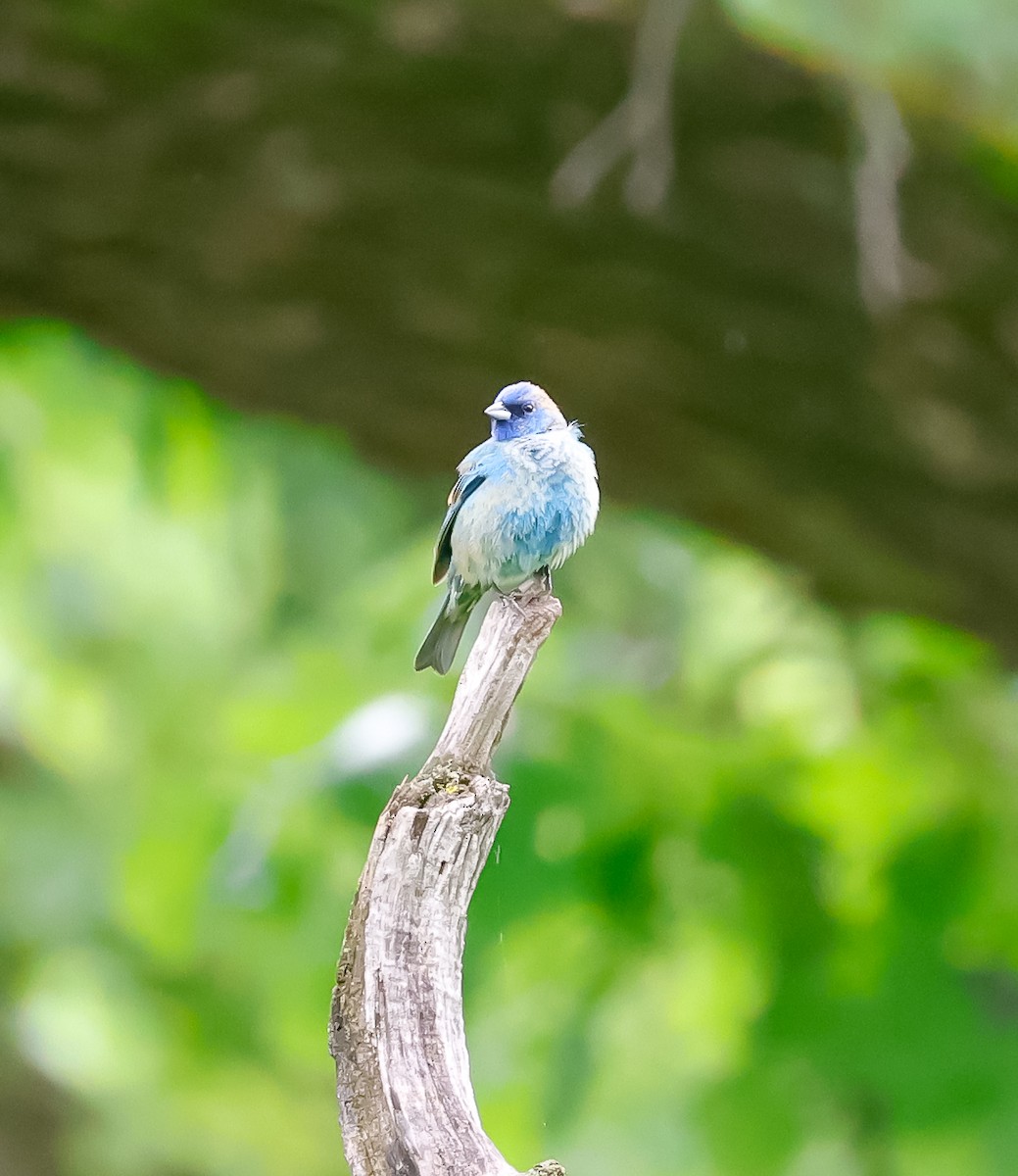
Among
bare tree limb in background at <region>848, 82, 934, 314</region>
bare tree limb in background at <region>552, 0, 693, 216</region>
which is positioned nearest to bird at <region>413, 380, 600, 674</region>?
bare tree limb in background at <region>552, 0, 693, 216</region>

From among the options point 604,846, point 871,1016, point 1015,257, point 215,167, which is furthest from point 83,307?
point 871,1016

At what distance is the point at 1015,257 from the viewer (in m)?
3.59

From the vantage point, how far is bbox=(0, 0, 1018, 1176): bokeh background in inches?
140

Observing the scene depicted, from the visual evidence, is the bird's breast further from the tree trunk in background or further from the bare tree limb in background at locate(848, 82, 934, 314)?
the bare tree limb in background at locate(848, 82, 934, 314)

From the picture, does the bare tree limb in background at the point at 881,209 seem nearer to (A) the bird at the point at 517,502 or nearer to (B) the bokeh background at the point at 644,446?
(B) the bokeh background at the point at 644,446

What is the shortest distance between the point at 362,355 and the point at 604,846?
4.91 feet

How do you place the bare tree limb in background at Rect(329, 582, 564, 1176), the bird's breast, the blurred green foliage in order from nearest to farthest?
the bare tree limb in background at Rect(329, 582, 564, 1176)
the bird's breast
the blurred green foliage

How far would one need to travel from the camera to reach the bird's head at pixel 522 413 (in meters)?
3.57

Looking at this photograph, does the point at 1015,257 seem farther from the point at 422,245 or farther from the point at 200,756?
the point at 200,756

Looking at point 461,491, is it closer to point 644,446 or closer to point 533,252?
point 644,446

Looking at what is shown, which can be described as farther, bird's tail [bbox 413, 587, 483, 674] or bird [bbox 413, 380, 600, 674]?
bird's tail [bbox 413, 587, 483, 674]

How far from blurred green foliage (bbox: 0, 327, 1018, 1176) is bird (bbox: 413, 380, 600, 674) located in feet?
0.88

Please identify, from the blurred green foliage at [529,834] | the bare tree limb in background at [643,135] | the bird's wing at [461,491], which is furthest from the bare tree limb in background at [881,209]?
the bird's wing at [461,491]

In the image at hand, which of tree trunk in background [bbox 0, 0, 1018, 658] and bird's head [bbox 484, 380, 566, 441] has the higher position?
tree trunk in background [bbox 0, 0, 1018, 658]
